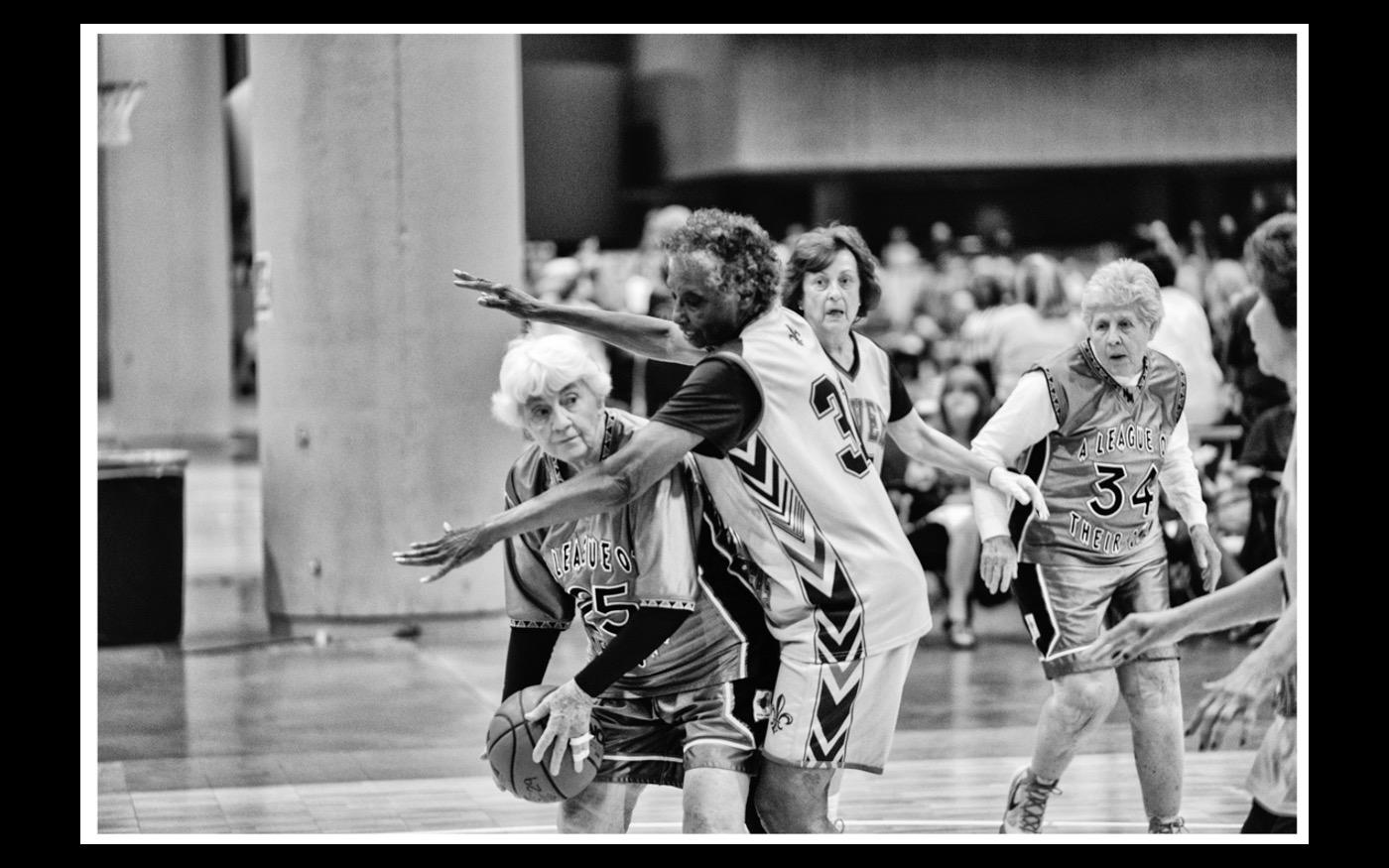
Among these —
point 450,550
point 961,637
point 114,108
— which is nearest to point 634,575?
point 450,550

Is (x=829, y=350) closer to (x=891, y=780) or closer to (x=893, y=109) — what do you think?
(x=891, y=780)

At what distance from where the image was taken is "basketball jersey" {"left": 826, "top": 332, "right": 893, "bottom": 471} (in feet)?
15.9

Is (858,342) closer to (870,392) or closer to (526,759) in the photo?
(870,392)

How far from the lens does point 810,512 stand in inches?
176

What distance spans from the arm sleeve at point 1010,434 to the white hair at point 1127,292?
276 millimetres

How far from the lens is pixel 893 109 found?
86.6ft

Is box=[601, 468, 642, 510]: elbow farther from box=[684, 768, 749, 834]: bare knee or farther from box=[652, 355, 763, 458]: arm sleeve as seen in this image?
box=[684, 768, 749, 834]: bare knee

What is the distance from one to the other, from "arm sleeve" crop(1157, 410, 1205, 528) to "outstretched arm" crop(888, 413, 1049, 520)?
0.60 meters

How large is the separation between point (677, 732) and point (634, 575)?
422mm

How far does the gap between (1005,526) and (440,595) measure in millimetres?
5547

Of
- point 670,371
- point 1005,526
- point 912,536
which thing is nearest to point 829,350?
point 1005,526

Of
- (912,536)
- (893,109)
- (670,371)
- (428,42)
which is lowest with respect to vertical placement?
(912,536)

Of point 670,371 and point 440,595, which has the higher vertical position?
point 670,371

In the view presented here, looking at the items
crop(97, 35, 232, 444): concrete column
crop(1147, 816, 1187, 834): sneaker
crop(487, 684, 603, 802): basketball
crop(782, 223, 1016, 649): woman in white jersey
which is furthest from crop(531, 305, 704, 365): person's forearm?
crop(97, 35, 232, 444): concrete column
